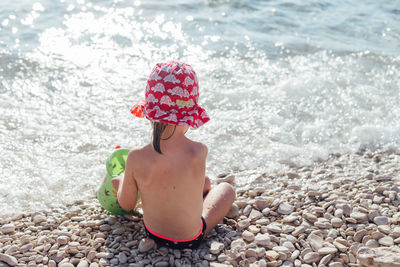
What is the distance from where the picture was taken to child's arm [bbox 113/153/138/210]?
104 inches

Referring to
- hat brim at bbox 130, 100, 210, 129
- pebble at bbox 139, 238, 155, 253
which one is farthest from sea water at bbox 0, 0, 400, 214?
hat brim at bbox 130, 100, 210, 129

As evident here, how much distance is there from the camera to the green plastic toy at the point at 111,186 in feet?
10.1

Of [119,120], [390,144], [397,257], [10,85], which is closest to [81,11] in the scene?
[10,85]

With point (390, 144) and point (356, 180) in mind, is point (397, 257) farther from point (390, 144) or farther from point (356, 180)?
point (390, 144)

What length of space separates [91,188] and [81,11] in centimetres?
552

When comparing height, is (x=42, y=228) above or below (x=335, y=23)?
below

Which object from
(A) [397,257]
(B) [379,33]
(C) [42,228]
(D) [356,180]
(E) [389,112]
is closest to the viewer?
(A) [397,257]

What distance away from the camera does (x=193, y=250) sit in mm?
2834

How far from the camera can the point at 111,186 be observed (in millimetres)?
3074

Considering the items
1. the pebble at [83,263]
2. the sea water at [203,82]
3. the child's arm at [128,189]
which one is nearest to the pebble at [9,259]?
the pebble at [83,263]

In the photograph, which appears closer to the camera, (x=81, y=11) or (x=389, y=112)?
(x=389, y=112)

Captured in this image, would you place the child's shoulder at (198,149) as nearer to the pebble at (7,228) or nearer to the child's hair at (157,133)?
the child's hair at (157,133)

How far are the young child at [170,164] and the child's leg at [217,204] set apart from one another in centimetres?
14

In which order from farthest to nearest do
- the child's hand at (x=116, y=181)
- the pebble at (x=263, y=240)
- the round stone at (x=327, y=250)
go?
the child's hand at (x=116, y=181) < the pebble at (x=263, y=240) < the round stone at (x=327, y=250)
